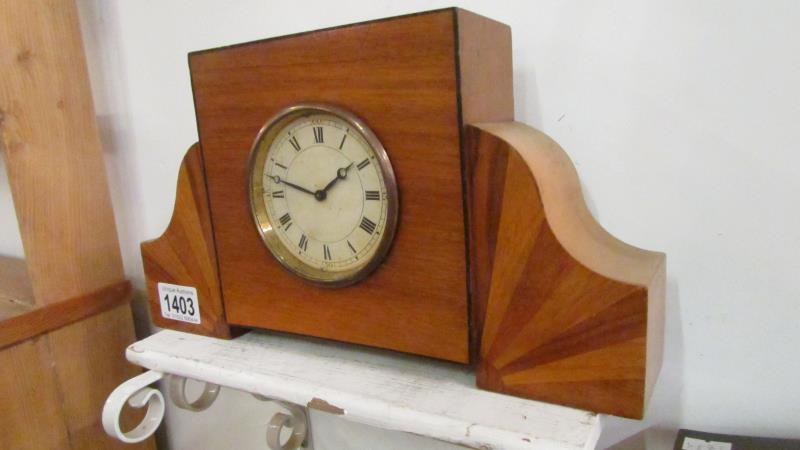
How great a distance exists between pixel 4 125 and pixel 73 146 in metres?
0.10

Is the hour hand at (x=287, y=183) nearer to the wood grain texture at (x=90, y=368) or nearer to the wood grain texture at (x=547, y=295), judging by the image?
the wood grain texture at (x=547, y=295)

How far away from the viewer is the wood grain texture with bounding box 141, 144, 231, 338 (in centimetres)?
62

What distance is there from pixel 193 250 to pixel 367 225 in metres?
0.25

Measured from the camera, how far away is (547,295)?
1.46 ft

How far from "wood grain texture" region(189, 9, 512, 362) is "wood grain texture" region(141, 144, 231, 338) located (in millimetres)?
38

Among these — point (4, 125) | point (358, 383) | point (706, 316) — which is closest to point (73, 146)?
point (4, 125)

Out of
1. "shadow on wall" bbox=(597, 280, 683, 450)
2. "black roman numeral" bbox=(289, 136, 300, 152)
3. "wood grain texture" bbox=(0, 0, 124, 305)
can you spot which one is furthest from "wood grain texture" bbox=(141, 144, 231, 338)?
"shadow on wall" bbox=(597, 280, 683, 450)

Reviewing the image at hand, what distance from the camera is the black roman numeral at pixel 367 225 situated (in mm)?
509

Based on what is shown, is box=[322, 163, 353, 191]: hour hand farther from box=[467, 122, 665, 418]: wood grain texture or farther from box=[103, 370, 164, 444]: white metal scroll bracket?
box=[103, 370, 164, 444]: white metal scroll bracket

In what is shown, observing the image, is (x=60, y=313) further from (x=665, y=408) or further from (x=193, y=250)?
(x=665, y=408)

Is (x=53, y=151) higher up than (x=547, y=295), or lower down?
higher up

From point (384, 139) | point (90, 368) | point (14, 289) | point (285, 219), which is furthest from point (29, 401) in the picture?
point (384, 139)

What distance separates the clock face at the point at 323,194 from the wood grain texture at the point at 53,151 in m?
0.43

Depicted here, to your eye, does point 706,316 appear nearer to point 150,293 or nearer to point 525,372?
point 525,372
